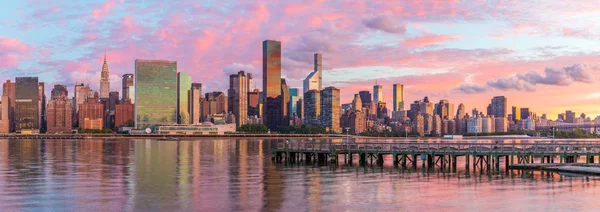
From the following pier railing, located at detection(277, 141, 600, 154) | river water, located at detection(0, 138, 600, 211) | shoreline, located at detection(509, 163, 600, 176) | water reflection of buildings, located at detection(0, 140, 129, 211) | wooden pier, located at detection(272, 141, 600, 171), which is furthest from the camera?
pier railing, located at detection(277, 141, 600, 154)

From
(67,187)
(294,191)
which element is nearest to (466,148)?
(294,191)

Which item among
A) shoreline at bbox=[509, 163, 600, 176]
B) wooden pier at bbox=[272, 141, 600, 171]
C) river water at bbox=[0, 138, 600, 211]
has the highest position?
wooden pier at bbox=[272, 141, 600, 171]

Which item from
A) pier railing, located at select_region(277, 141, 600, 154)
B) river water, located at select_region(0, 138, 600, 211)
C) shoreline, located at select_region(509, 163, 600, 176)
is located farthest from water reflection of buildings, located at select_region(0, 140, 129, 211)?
shoreline, located at select_region(509, 163, 600, 176)

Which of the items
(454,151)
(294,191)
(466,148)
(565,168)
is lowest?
(294,191)

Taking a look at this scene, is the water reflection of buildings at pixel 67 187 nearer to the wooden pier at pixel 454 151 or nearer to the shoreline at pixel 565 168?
the wooden pier at pixel 454 151

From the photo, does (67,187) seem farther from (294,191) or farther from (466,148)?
(466,148)

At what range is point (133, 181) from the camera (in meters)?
58.5

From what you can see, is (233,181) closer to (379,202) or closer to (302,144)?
(379,202)

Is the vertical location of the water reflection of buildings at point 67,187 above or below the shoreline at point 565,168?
below

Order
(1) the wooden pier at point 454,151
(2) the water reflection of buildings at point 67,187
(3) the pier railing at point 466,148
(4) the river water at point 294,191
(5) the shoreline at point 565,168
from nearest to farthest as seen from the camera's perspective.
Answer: (4) the river water at point 294,191 < (2) the water reflection of buildings at point 67,187 < (5) the shoreline at point 565,168 < (1) the wooden pier at point 454,151 < (3) the pier railing at point 466,148

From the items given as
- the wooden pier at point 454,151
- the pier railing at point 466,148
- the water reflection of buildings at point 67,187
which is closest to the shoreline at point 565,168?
the wooden pier at point 454,151

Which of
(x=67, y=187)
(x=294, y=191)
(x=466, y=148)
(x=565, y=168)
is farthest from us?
(x=466, y=148)

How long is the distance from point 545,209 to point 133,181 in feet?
117

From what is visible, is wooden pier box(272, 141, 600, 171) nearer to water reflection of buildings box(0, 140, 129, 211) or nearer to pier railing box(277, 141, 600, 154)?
pier railing box(277, 141, 600, 154)
